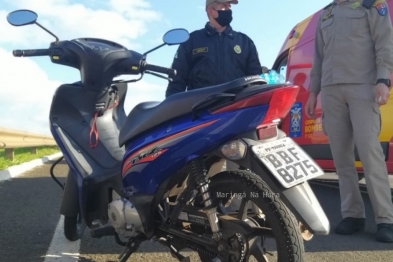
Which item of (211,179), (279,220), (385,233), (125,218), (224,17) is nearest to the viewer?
(279,220)

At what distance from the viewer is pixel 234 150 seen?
2.20 m

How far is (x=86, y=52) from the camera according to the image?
10.4 feet

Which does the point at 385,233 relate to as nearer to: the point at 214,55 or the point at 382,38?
the point at 382,38

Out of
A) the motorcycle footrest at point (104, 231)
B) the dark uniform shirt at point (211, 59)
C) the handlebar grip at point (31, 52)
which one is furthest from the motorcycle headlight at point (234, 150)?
the handlebar grip at point (31, 52)

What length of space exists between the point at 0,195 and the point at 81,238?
224 cm

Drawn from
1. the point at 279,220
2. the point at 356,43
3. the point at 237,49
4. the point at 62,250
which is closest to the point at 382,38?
the point at 356,43

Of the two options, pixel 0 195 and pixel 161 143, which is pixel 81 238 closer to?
pixel 161 143

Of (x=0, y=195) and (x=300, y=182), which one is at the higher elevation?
(x=300, y=182)

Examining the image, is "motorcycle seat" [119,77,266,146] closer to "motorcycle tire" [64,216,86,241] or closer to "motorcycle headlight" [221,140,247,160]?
"motorcycle headlight" [221,140,247,160]

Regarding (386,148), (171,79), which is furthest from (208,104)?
(386,148)

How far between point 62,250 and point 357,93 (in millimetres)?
2487

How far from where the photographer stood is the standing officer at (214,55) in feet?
11.5

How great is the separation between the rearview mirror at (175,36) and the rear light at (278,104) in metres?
1.24

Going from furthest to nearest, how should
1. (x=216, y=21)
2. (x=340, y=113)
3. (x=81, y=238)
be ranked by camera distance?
(x=340, y=113) → (x=81, y=238) → (x=216, y=21)
